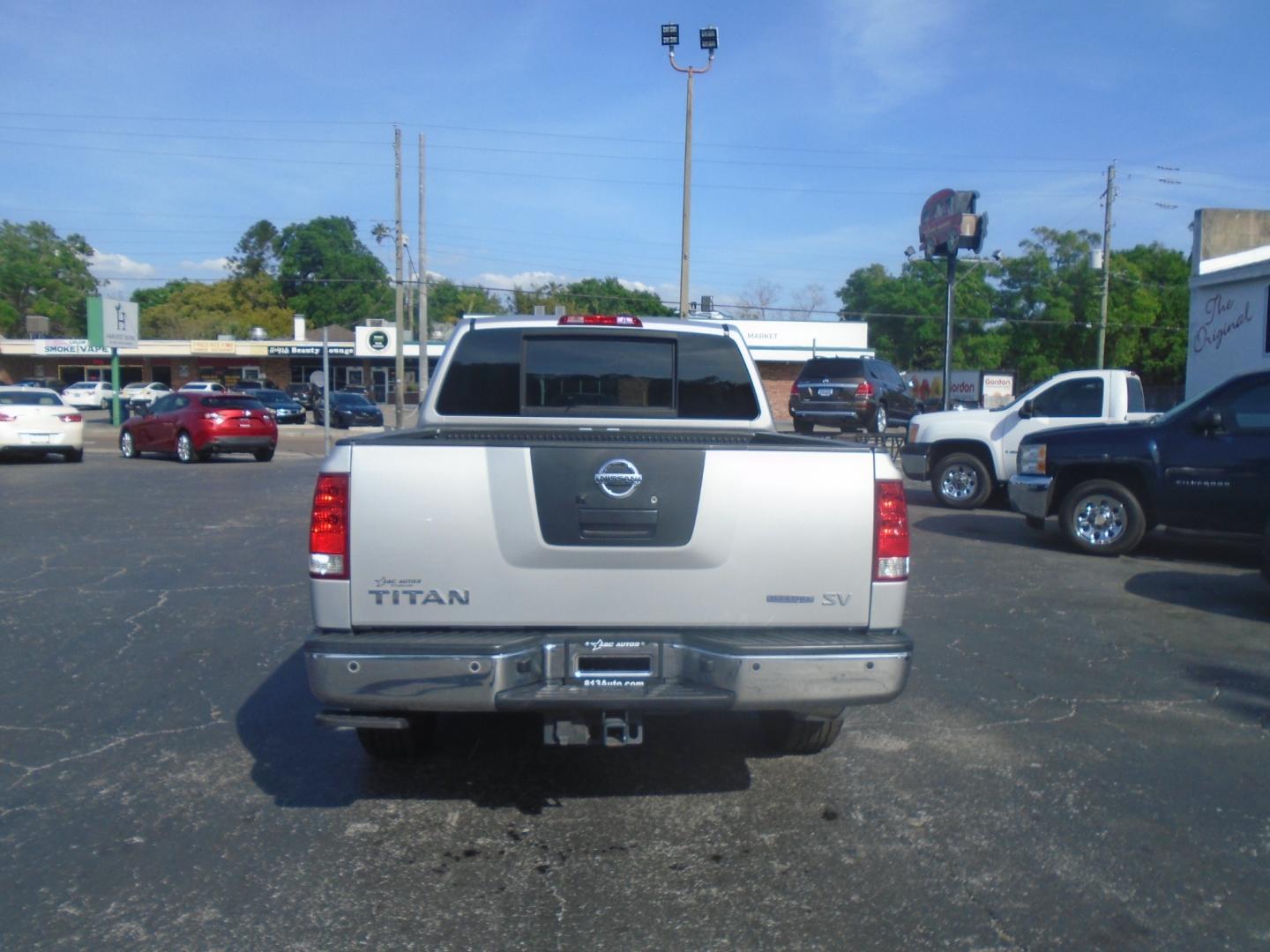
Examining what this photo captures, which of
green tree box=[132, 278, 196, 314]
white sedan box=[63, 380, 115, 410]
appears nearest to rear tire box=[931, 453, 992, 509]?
white sedan box=[63, 380, 115, 410]

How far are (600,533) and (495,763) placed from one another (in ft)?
5.64

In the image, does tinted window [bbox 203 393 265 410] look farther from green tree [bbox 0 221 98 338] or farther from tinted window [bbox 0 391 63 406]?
green tree [bbox 0 221 98 338]

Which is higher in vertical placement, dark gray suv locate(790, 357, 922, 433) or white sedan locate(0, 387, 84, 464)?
dark gray suv locate(790, 357, 922, 433)

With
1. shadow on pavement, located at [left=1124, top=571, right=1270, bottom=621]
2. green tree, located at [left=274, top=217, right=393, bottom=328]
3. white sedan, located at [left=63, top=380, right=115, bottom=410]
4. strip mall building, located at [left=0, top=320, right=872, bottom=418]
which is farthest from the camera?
green tree, located at [left=274, top=217, right=393, bottom=328]

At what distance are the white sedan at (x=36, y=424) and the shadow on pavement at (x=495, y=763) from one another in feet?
59.1

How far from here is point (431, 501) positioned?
3.93m

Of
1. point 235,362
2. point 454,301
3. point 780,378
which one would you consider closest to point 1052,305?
point 780,378

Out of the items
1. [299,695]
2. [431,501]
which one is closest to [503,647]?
[431,501]

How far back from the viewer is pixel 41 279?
92.1m

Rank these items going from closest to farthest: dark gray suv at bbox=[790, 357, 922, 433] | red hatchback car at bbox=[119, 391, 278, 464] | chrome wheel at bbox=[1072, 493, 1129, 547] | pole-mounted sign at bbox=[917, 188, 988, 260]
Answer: chrome wheel at bbox=[1072, 493, 1129, 547]
red hatchback car at bbox=[119, 391, 278, 464]
dark gray suv at bbox=[790, 357, 922, 433]
pole-mounted sign at bbox=[917, 188, 988, 260]

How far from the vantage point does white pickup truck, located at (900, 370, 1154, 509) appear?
13.8m

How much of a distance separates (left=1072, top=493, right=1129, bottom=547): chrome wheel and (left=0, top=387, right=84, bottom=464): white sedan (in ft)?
61.3

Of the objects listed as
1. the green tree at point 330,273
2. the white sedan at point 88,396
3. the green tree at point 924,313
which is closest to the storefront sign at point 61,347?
the white sedan at point 88,396

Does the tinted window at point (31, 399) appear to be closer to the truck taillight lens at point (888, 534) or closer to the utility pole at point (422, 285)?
the utility pole at point (422, 285)
